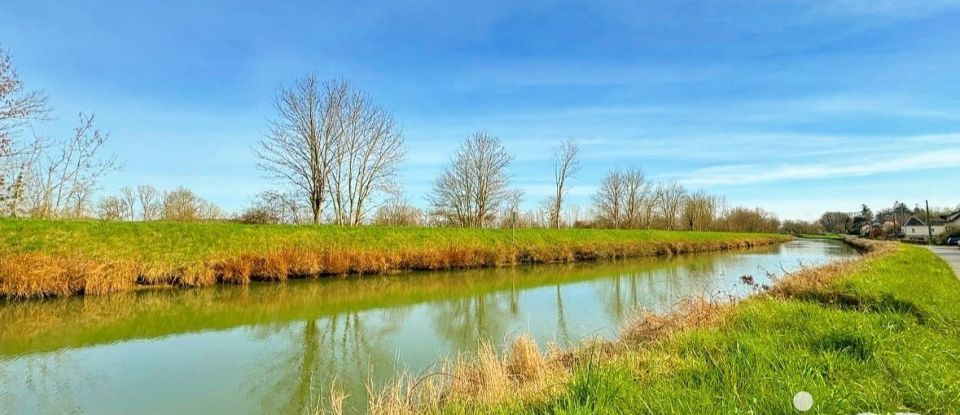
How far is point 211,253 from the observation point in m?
12.8

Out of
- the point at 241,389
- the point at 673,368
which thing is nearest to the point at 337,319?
the point at 241,389

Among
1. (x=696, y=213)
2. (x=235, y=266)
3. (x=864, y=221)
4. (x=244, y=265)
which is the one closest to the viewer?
(x=235, y=266)

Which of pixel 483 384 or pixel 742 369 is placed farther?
pixel 483 384

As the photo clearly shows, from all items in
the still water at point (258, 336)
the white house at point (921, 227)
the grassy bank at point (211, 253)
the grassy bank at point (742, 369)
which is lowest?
the still water at point (258, 336)

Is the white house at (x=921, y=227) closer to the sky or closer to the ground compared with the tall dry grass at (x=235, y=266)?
closer to the sky

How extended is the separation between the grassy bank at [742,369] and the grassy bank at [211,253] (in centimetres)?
948

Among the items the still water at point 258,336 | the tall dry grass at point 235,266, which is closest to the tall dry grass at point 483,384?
the still water at point 258,336

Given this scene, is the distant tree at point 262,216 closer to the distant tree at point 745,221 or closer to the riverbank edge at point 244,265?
the riverbank edge at point 244,265

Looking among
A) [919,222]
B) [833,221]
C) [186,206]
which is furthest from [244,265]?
[833,221]

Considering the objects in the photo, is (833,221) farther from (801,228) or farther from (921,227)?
(921,227)

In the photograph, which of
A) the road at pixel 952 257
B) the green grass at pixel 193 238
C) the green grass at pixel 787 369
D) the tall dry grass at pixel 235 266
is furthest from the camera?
the road at pixel 952 257

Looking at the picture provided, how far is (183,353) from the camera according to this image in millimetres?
6145

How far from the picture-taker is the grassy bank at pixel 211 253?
989 cm

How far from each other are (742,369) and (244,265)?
12467 millimetres
